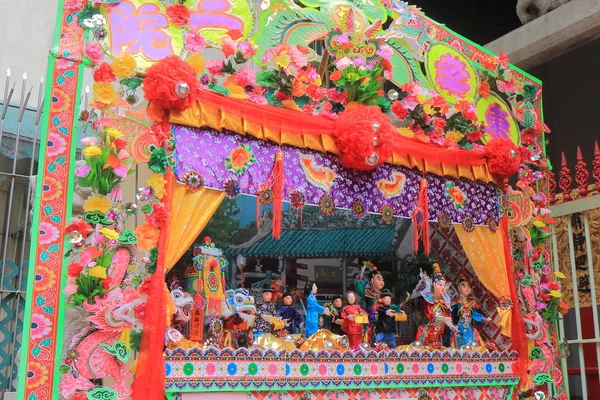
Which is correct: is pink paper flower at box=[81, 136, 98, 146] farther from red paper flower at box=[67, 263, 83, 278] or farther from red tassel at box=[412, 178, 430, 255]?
red tassel at box=[412, 178, 430, 255]

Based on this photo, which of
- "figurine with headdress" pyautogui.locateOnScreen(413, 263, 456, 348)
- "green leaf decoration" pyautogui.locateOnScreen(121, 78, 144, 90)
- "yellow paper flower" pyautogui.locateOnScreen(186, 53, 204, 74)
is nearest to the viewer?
"green leaf decoration" pyautogui.locateOnScreen(121, 78, 144, 90)

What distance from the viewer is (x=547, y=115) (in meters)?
9.30

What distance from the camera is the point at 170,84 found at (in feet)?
14.5

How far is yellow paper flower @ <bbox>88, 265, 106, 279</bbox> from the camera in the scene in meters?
4.09

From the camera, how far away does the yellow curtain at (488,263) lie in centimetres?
610

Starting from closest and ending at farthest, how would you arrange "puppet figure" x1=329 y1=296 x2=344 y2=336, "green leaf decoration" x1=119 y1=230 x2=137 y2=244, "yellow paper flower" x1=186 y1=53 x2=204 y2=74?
"green leaf decoration" x1=119 y1=230 x2=137 y2=244
"yellow paper flower" x1=186 y1=53 x2=204 y2=74
"puppet figure" x1=329 y1=296 x2=344 y2=336

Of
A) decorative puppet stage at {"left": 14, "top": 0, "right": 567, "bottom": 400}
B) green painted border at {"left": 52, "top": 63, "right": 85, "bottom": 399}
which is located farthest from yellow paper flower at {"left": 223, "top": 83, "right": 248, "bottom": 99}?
green painted border at {"left": 52, "top": 63, "right": 85, "bottom": 399}

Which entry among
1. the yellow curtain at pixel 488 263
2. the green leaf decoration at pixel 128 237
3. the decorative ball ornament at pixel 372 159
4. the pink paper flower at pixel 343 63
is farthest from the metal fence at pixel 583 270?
the green leaf decoration at pixel 128 237

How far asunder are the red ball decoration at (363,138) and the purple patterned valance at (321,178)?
17 cm

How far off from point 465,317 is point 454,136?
1.70 metres

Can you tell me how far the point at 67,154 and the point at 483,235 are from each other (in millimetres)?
3782

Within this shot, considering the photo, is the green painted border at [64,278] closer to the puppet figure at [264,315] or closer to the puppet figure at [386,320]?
the puppet figure at [264,315]

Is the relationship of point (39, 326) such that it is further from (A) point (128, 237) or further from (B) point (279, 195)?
(B) point (279, 195)

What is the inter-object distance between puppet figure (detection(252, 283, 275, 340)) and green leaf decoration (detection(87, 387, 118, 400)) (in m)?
1.33
